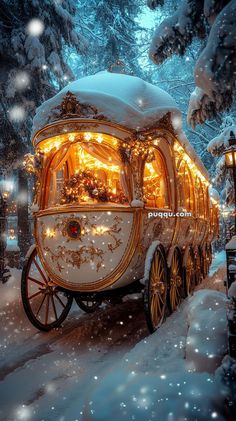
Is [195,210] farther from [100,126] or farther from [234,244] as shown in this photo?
[100,126]

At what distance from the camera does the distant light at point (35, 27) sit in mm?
10102

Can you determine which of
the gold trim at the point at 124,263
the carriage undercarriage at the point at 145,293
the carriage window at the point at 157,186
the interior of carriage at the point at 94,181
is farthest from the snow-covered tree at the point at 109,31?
the gold trim at the point at 124,263

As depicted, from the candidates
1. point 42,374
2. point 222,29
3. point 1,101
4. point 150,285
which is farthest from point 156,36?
point 1,101

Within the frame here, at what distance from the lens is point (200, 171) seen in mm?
10102

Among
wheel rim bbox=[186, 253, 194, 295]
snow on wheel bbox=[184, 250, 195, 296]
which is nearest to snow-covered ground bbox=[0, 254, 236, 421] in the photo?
snow on wheel bbox=[184, 250, 195, 296]

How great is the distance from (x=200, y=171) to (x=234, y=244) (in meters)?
4.99

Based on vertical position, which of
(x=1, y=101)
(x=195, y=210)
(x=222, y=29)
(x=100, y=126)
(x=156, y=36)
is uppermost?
(x=1, y=101)

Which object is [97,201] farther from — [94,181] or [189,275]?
[189,275]

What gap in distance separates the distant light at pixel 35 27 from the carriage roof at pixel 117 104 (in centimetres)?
513

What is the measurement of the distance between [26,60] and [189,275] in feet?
26.0

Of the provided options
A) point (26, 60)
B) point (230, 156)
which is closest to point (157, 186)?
point (230, 156)

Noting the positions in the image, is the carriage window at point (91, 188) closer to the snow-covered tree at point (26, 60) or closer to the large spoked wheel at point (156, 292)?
the large spoked wheel at point (156, 292)

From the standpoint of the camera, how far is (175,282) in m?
7.21

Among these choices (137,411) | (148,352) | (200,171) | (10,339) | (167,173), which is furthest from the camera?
(200,171)
